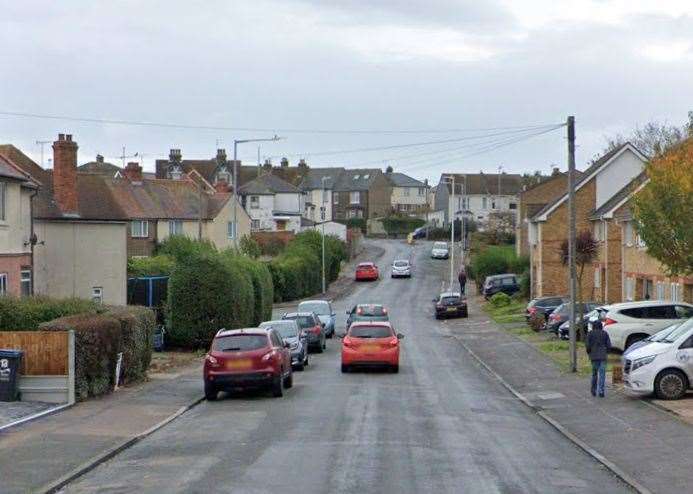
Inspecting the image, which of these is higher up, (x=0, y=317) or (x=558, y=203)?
(x=558, y=203)

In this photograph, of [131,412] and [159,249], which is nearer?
[131,412]

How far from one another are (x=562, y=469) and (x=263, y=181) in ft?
315

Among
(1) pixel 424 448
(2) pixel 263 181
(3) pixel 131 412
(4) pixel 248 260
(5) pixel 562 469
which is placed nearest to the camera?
(5) pixel 562 469

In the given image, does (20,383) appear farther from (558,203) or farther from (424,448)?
(558,203)

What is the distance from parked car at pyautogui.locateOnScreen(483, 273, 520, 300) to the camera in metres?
70.1

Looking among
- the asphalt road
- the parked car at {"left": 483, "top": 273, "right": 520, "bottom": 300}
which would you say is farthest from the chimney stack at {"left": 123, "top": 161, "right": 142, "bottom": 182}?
the asphalt road

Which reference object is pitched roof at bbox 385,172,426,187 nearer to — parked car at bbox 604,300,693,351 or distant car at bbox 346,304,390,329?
distant car at bbox 346,304,390,329

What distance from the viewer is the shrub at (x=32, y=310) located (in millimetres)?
24516

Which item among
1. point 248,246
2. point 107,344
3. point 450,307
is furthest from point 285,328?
point 248,246

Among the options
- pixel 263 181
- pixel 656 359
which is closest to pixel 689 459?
pixel 656 359

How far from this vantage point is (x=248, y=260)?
4584 centimetres

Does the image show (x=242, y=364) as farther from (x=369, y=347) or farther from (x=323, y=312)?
(x=323, y=312)

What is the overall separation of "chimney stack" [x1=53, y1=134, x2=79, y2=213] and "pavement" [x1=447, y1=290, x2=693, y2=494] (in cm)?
1674

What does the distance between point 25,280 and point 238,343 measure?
1420 cm
